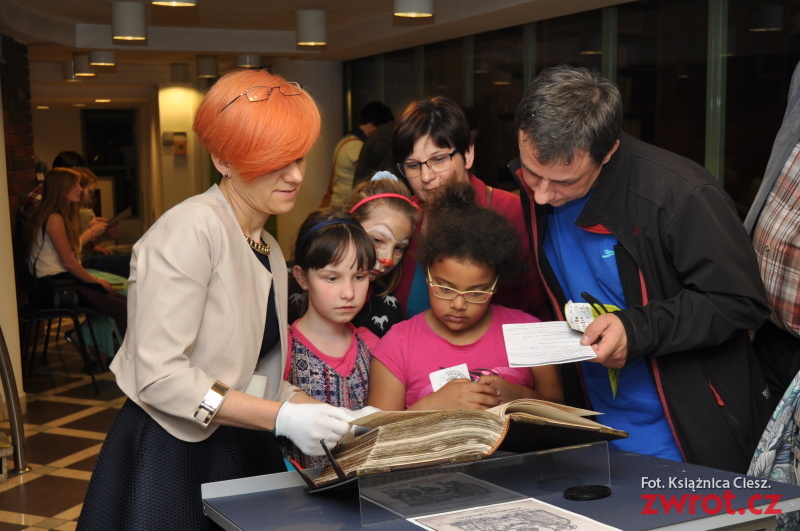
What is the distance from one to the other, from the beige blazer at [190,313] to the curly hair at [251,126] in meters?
0.12

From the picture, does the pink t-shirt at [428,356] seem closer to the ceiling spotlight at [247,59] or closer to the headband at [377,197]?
the headband at [377,197]

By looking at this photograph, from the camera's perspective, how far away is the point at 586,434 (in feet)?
5.16

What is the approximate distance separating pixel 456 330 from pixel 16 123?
604 centimetres

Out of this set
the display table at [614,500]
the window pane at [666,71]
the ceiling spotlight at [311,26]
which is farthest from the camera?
the ceiling spotlight at [311,26]

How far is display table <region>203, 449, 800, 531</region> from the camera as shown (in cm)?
144

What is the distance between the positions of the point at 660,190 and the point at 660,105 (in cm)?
445

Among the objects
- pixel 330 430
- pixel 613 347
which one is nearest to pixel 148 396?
pixel 330 430

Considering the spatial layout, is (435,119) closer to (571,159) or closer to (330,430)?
(571,159)

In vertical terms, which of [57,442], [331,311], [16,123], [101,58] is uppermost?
[101,58]

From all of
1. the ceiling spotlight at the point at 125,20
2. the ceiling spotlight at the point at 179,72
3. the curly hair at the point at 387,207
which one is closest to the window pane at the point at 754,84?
the curly hair at the point at 387,207

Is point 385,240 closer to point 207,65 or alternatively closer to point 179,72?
point 207,65

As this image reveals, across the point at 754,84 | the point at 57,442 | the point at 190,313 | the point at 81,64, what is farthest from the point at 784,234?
the point at 81,64

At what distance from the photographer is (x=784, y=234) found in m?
2.08

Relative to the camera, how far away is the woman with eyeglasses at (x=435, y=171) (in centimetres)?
247
